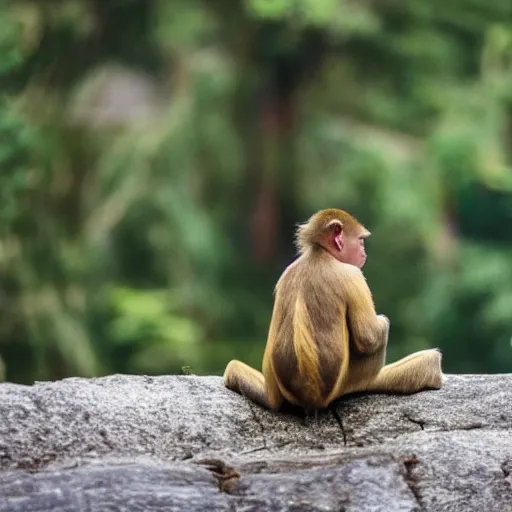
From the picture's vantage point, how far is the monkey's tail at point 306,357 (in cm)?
392

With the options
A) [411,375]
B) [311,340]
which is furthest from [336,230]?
[411,375]

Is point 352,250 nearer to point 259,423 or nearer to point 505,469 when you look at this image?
point 259,423

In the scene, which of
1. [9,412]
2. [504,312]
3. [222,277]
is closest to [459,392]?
[9,412]

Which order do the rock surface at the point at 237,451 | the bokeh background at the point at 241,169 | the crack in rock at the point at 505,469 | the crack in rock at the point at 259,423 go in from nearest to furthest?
the rock surface at the point at 237,451 → the crack in rock at the point at 505,469 → the crack in rock at the point at 259,423 → the bokeh background at the point at 241,169

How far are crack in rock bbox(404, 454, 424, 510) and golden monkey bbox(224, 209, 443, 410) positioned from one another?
49 centimetres

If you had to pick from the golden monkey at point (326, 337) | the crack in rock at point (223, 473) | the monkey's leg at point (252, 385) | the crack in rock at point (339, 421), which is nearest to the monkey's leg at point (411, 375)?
the golden monkey at point (326, 337)

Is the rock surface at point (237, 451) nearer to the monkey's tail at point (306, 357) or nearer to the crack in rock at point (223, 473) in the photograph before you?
the crack in rock at point (223, 473)

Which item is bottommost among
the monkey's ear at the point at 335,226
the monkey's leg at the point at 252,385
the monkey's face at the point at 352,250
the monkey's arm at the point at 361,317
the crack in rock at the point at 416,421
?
the crack in rock at the point at 416,421

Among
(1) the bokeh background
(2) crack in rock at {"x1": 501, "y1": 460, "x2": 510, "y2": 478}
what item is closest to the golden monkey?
(2) crack in rock at {"x1": 501, "y1": 460, "x2": 510, "y2": 478}

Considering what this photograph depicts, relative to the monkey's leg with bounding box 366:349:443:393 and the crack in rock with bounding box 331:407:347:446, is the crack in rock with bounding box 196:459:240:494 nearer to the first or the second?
the crack in rock with bounding box 331:407:347:446

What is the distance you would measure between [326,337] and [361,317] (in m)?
0.19

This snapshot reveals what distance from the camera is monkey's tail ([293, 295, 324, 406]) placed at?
3.92 metres

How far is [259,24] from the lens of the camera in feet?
34.8

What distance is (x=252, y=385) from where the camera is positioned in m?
4.22
